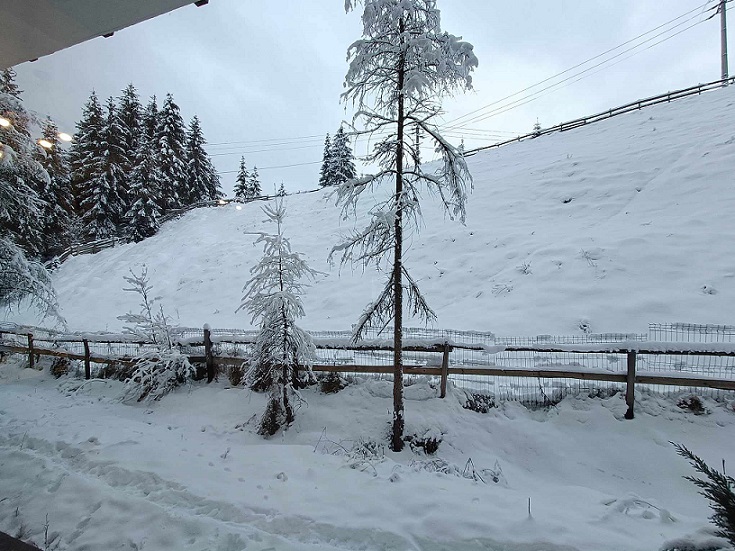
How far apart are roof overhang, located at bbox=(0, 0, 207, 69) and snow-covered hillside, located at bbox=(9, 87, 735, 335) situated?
8.74 metres

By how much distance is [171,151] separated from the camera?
1162 inches

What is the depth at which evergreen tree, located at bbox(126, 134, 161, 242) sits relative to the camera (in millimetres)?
26766

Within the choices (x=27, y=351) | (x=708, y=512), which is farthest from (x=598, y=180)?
(x=27, y=351)

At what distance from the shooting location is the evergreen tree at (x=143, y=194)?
87.8 feet

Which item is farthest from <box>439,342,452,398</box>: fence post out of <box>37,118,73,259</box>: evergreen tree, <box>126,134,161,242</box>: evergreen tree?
<box>126,134,161,242</box>: evergreen tree

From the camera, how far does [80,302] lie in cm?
1886

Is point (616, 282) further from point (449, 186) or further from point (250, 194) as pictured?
point (250, 194)

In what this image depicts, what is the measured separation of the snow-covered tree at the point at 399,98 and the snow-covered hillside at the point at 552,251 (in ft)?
14.5

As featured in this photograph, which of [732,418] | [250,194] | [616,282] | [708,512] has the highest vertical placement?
[250,194]

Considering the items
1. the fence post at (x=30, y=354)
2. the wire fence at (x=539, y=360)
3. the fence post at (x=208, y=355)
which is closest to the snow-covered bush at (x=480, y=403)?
the wire fence at (x=539, y=360)

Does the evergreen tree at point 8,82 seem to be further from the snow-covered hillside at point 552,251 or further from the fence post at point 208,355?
the fence post at point 208,355

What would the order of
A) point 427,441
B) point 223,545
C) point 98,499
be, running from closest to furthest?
point 223,545, point 98,499, point 427,441

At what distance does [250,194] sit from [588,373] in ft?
135

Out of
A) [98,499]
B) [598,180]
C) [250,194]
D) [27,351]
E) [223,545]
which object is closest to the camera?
[223,545]
